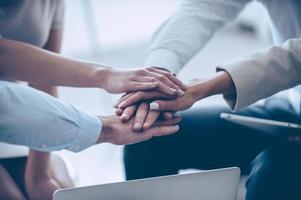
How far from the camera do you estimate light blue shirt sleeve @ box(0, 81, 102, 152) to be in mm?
973

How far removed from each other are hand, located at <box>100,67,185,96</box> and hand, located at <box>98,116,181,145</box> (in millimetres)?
77

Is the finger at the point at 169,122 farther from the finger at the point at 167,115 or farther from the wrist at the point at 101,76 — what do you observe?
the wrist at the point at 101,76

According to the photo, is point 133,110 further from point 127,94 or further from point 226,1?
point 226,1

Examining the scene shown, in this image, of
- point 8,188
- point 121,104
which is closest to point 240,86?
point 121,104

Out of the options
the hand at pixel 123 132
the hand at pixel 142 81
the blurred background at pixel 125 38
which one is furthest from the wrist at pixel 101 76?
the blurred background at pixel 125 38

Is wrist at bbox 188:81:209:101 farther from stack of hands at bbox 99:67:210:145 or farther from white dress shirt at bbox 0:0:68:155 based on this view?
white dress shirt at bbox 0:0:68:155

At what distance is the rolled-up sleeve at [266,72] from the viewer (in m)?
1.09

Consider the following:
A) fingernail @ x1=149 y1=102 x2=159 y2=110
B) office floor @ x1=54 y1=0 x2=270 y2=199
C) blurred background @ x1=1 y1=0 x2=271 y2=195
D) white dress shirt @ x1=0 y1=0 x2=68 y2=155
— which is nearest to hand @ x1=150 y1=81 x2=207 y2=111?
fingernail @ x1=149 y1=102 x2=159 y2=110

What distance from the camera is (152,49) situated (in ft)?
4.13

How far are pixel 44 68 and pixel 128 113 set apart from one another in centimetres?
23

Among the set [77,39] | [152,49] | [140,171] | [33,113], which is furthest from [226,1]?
[77,39]

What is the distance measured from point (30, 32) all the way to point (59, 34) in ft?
0.40

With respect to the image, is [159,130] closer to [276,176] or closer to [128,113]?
[128,113]

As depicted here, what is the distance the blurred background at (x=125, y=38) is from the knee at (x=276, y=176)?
111 cm
